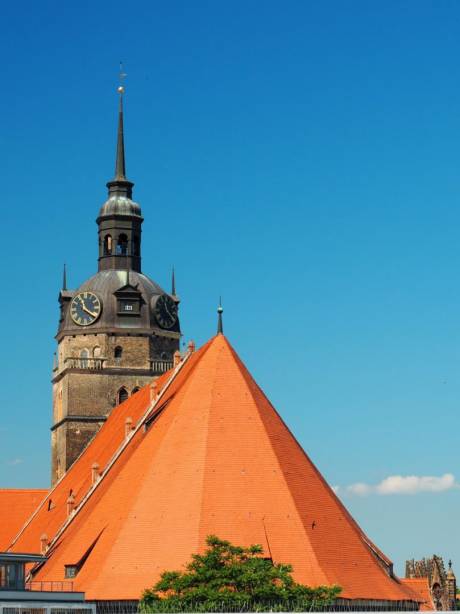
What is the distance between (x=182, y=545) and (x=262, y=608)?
12.7ft

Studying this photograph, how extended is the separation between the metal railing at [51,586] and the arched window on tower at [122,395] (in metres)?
20.0

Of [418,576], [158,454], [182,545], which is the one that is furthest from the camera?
[418,576]

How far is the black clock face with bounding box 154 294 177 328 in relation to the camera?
70688 mm

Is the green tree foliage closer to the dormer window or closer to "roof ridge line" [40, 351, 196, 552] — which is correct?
the dormer window

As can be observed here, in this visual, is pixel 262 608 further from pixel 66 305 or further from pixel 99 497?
pixel 66 305

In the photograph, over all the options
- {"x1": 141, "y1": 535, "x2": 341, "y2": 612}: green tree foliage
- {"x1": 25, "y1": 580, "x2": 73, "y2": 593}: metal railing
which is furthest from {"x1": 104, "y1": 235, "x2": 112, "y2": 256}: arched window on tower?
{"x1": 141, "y1": 535, "x2": 341, "y2": 612}: green tree foliage

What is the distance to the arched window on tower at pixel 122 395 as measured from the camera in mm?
70125

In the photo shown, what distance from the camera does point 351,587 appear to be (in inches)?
1780

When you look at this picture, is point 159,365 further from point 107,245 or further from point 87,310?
point 107,245

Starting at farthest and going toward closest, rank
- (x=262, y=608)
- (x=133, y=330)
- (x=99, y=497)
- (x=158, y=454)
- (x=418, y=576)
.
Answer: (x=418, y=576), (x=133, y=330), (x=99, y=497), (x=158, y=454), (x=262, y=608)

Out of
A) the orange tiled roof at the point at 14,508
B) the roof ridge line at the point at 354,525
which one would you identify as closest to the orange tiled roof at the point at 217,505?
the roof ridge line at the point at 354,525

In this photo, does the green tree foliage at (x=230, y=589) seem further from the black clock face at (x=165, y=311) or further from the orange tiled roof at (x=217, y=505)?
the black clock face at (x=165, y=311)

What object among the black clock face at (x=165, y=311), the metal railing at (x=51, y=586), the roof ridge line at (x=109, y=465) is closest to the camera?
the metal railing at (x=51, y=586)

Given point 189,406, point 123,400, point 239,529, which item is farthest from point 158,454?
point 123,400
